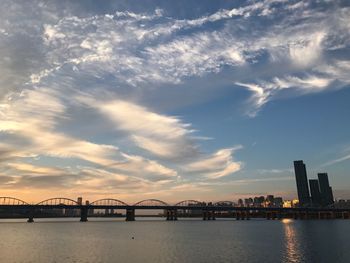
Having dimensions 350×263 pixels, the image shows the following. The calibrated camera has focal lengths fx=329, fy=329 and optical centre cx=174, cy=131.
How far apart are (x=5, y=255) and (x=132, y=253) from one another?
2347 cm

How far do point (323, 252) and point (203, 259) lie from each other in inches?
943

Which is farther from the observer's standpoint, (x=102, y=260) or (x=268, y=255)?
(x=268, y=255)

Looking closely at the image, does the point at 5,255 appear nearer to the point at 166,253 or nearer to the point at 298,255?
the point at 166,253

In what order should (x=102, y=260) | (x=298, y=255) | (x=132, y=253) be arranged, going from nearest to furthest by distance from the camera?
1. (x=102, y=260)
2. (x=298, y=255)
3. (x=132, y=253)

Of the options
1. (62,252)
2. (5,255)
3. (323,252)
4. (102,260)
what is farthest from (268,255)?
(5,255)

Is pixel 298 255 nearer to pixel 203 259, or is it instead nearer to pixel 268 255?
pixel 268 255

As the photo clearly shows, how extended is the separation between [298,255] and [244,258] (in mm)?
10743

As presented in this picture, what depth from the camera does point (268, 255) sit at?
60.0 meters

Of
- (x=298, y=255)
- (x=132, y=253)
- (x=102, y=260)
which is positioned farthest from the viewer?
(x=132, y=253)

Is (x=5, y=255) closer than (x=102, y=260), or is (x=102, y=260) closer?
(x=102, y=260)

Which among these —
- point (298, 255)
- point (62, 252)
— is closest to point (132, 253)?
point (62, 252)

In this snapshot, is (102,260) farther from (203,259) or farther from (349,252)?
(349,252)

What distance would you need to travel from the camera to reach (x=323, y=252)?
202ft

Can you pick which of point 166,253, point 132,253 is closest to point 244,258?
point 166,253
